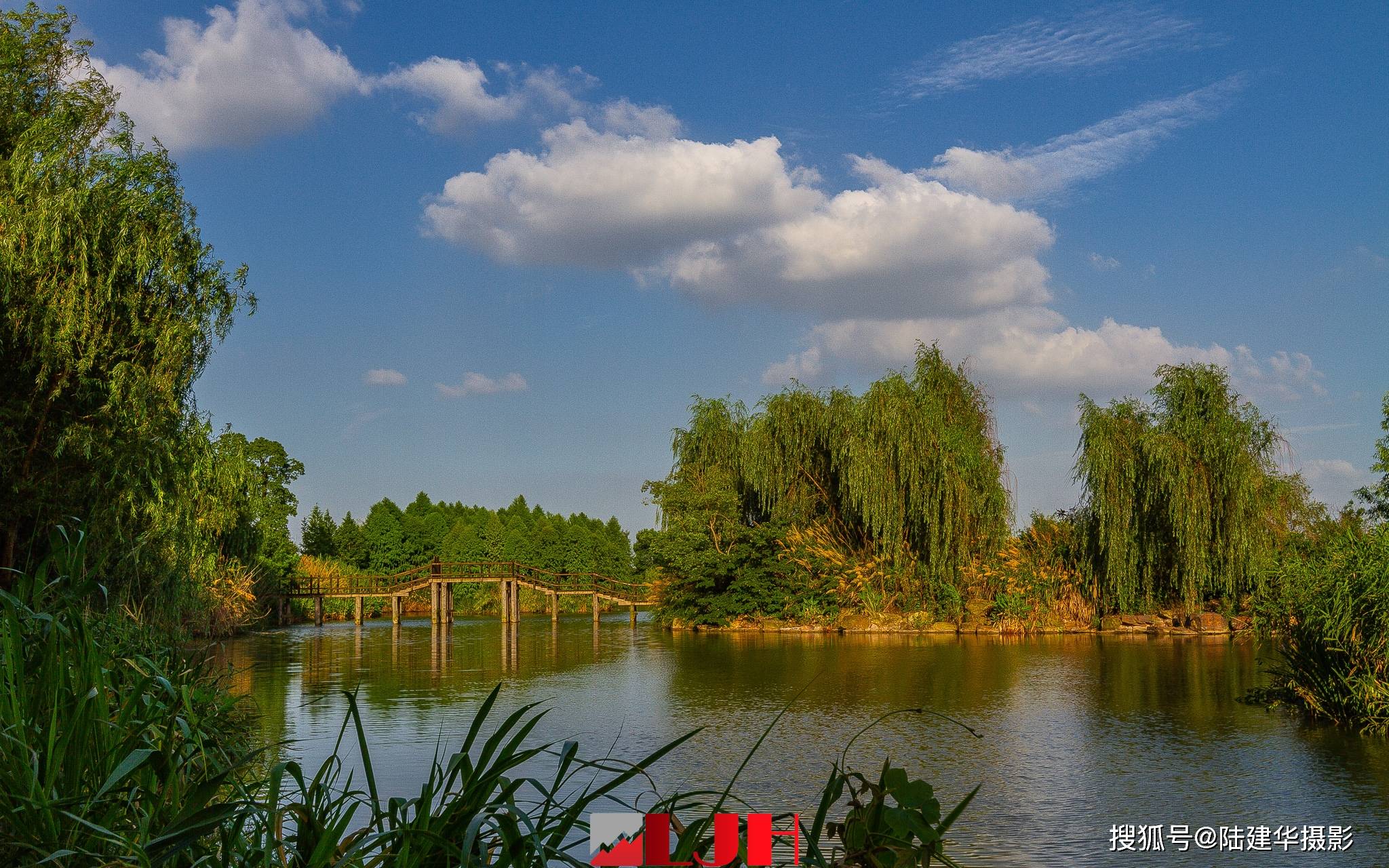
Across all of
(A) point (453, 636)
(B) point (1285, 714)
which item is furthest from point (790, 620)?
(B) point (1285, 714)

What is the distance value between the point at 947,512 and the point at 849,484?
7.51 ft

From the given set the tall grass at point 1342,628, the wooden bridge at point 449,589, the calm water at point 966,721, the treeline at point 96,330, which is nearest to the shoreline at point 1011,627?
the calm water at point 966,721

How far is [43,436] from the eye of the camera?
42.4ft

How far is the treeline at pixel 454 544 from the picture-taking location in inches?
1876

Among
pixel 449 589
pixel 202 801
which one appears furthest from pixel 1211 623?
pixel 202 801

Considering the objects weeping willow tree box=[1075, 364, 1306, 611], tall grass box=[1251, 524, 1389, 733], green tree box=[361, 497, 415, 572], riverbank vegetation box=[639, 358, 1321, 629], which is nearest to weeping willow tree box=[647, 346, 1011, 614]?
riverbank vegetation box=[639, 358, 1321, 629]

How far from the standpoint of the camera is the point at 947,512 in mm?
25531

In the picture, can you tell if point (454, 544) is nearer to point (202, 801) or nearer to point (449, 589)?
point (449, 589)

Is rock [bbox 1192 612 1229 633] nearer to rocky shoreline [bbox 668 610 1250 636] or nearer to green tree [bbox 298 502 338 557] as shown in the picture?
rocky shoreline [bbox 668 610 1250 636]

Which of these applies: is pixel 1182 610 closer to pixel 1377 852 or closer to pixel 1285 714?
pixel 1285 714

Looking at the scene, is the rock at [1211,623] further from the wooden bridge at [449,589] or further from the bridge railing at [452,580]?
the bridge railing at [452,580]

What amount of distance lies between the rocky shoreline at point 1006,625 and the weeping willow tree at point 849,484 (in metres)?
0.54

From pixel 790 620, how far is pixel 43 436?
18.0 metres

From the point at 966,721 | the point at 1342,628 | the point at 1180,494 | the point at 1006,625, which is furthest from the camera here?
the point at 1006,625
